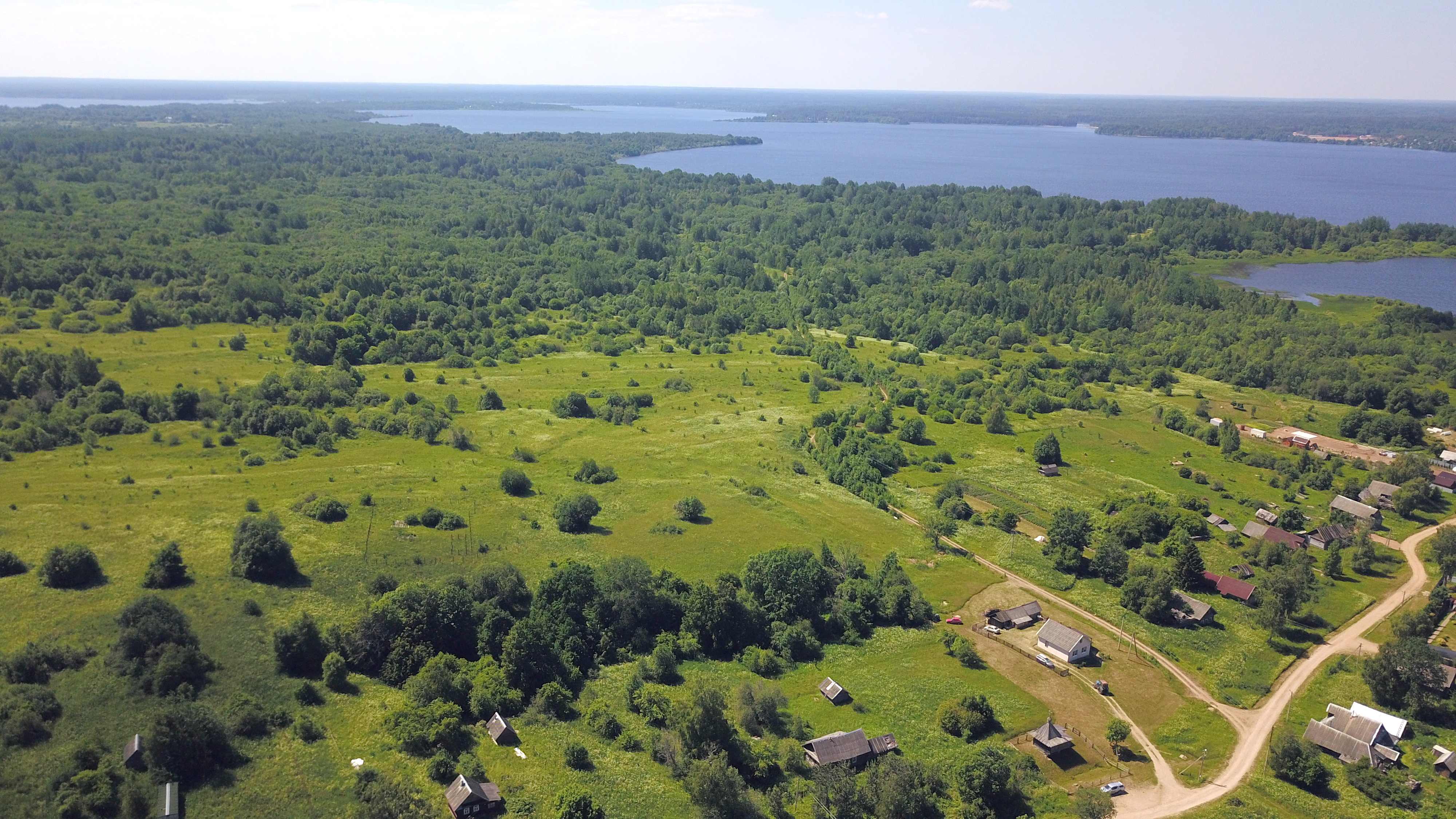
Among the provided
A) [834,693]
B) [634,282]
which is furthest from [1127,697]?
[634,282]

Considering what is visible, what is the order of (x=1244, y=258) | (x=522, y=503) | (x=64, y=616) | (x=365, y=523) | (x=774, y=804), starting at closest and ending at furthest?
(x=774, y=804) < (x=64, y=616) < (x=365, y=523) < (x=522, y=503) < (x=1244, y=258)

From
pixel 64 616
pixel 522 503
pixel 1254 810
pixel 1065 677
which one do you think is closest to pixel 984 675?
pixel 1065 677

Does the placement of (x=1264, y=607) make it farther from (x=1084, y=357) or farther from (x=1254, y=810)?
(x=1084, y=357)

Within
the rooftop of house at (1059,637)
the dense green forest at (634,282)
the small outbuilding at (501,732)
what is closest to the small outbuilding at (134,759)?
the small outbuilding at (501,732)

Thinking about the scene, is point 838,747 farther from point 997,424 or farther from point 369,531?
point 997,424

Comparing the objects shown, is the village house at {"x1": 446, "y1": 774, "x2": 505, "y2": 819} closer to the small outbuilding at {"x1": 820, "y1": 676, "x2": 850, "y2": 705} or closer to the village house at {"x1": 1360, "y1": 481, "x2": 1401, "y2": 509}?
the small outbuilding at {"x1": 820, "y1": 676, "x2": 850, "y2": 705}

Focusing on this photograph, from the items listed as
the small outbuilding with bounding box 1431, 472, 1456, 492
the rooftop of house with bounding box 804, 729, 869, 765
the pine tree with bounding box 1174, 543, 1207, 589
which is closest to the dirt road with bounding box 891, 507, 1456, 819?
the pine tree with bounding box 1174, 543, 1207, 589
